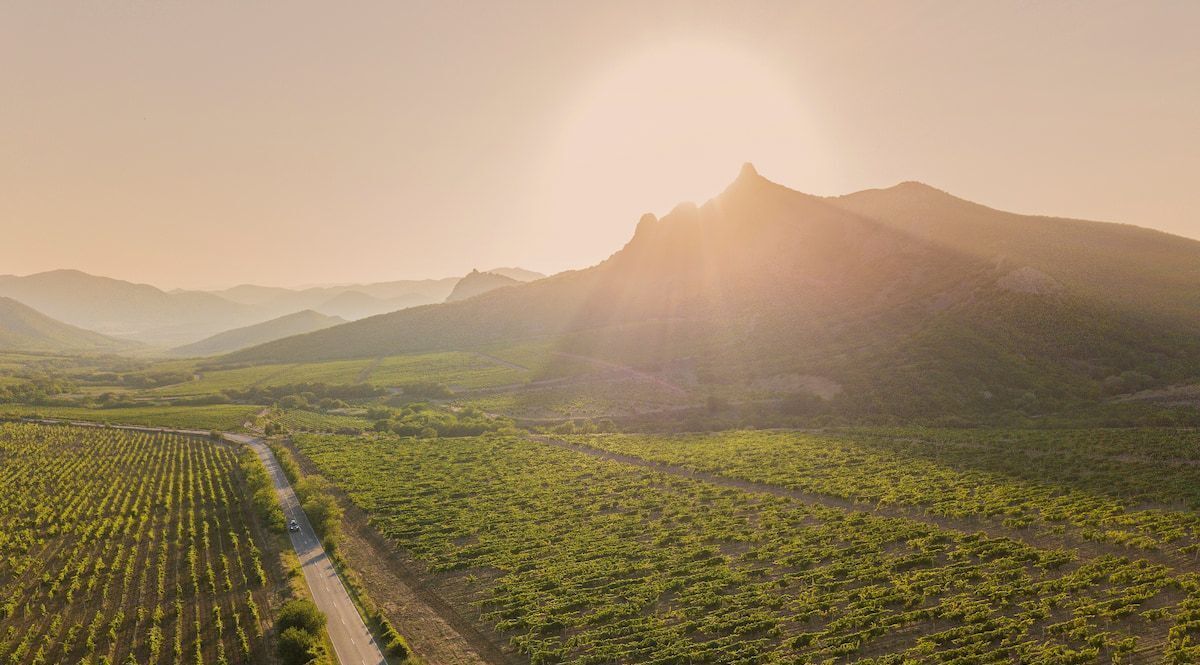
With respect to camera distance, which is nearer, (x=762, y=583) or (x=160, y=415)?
(x=762, y=583)

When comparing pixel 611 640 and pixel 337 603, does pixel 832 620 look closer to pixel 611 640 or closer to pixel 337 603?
pixel 611 640

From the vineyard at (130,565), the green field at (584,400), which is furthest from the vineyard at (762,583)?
the green field at (584,400)

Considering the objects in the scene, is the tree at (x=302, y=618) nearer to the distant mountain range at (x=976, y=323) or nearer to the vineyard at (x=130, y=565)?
the vineyard at (x=130, y=565)

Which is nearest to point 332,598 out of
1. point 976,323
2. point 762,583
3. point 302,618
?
point 302,618

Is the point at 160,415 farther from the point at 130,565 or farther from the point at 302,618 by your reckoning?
the point at 302,618

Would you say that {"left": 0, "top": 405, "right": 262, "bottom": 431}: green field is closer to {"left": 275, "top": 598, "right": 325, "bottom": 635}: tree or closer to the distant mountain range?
{"left": 275, "top": 598, "right": 325, "bottom": 635}: tree
